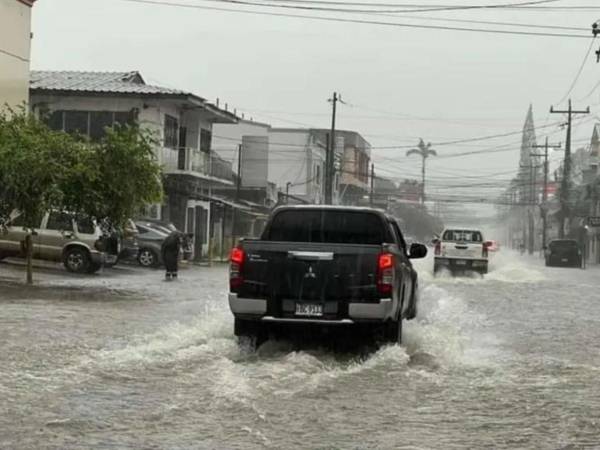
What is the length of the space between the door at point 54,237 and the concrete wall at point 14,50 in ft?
22.1

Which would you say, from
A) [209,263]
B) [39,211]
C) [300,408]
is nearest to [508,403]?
[300,408]

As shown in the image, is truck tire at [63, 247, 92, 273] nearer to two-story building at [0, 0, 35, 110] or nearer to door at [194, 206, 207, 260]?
two-story building at [0, 0, 35, 110]

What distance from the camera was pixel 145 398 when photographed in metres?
8.75

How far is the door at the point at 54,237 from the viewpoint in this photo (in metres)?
26.3

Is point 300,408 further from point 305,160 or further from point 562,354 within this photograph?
point 305,160

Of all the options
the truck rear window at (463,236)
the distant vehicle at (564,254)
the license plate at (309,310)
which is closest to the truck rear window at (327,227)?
the license plate at (309,310)

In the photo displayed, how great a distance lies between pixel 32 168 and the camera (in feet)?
65.5

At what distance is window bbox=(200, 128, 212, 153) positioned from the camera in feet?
154

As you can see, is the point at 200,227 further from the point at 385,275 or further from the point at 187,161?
the point at 385,275

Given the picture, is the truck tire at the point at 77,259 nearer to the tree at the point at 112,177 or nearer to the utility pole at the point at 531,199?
the tree at the point at 112,177

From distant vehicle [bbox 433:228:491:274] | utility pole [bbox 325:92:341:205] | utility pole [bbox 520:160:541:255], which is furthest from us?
utility pole [bbox 520:160:541:255]

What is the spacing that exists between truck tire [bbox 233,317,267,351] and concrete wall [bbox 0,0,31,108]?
22.2 m

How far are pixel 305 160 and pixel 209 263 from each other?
3216 cm

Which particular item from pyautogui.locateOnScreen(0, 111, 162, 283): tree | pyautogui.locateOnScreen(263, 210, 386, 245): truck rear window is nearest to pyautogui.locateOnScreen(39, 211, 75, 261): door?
pyautogui.locateOnScreen(0, 111, 162, 283): tree
